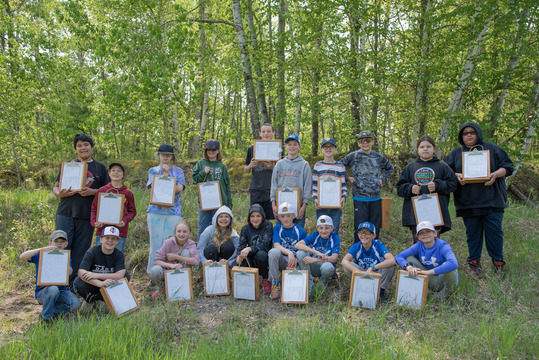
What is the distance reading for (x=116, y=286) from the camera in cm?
443

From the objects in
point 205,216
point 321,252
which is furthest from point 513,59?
point 205,216

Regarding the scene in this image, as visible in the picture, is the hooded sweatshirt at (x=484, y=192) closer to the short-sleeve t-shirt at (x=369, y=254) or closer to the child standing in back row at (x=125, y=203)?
the short-sleeve t-shirt at (x=369, y=254)

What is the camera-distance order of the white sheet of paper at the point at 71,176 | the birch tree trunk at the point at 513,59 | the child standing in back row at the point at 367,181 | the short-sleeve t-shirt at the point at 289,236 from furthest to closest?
the birch tree trunk at the point at 513,59, the child standing in back row at the point at 367,181, the short-sleeve t-shirt at the point at 289,236, the white sheet of paper at the point at 71,176

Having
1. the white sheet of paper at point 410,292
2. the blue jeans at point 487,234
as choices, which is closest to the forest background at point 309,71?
the blue jeans at point 487,234

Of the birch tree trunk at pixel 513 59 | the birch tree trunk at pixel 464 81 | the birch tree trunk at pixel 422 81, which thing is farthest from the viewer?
the birch tree trunk at pixel 422 81

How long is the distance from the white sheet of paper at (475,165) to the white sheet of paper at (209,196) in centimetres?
375

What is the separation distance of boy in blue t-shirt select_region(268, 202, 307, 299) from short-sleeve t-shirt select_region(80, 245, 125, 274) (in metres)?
2.06

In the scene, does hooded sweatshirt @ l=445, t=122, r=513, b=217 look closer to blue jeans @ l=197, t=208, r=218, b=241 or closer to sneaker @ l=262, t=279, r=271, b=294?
sneaker @ l=262, t=279, r=271, b=294

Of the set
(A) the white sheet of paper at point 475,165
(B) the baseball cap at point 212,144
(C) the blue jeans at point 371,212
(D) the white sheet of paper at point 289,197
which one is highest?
(B) the baseball cap at point 212,144

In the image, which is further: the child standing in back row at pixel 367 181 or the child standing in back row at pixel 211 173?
the child standing in back row at pixel 211 173

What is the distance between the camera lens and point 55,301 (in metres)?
4.43

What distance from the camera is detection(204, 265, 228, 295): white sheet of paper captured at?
513cm

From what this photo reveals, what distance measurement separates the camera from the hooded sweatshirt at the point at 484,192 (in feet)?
17.0

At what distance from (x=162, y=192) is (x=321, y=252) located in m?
2.58
